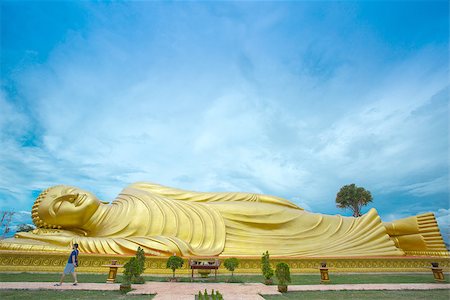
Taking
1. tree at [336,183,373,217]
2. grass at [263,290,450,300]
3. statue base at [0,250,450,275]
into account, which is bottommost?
grass at [263,290,450,300]

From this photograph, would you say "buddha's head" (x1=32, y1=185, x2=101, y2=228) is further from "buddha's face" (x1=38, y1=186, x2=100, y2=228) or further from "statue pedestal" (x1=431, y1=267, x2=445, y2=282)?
"statue pedestal" (x1=431, y1=267, x2=445, y2=282)

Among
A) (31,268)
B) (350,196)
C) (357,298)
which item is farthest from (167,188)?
(350,196)

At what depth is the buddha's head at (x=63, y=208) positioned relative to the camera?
32.7ft

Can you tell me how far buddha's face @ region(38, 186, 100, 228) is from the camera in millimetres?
9953

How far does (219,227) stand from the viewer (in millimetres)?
9977

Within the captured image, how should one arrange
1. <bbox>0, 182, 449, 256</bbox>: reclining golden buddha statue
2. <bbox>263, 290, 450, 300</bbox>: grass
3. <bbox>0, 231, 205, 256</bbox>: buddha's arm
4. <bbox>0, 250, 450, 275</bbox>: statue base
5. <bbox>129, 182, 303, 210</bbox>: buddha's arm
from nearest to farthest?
<bbox>263, 290, 450, 300</bbox>: grass, <bbox>0, 250, 450, 275</bbox>: statue base, <bbox>0, 231, 205, 256</bbox>: buddha's arm, <bbox>0, 182, 449, 256</bbox>: reclining golden buddha statue, <bbox>129, 182, 303, 210</bbox>: buddha's arm

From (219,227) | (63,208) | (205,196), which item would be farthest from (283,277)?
(63,208)

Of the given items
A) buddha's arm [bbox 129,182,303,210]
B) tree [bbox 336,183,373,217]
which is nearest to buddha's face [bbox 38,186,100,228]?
buddha's arm [bbox 129,182,303,210]

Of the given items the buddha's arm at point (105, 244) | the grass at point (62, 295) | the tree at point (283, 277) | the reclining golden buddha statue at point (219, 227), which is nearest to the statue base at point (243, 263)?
the buddha's arm at point (105, 244)

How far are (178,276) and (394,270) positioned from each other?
6.90m

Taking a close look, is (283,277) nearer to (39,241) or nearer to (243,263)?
(243,263)

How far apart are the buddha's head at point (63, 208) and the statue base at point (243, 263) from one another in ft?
6.96

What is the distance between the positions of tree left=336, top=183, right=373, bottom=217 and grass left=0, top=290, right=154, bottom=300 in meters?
30.0

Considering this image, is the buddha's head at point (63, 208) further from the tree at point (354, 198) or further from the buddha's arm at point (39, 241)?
the tree at point (354, 198)
